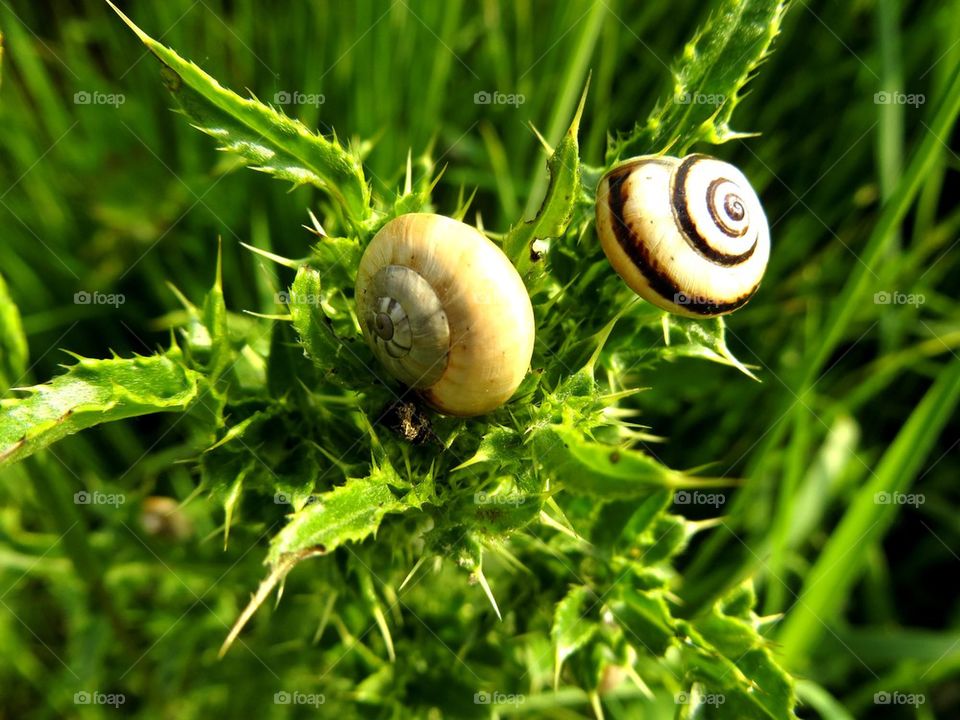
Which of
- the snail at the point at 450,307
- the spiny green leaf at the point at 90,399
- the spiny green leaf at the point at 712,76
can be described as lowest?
the spiny green leaf at the point at 90,399

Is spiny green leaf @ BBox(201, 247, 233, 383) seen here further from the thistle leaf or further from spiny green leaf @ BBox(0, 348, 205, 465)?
the thistle leaf

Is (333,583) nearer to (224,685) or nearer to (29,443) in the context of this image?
(29,443)

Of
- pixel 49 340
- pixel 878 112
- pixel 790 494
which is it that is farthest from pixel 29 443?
pixel 878 112

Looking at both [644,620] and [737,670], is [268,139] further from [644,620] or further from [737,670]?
[737,670]

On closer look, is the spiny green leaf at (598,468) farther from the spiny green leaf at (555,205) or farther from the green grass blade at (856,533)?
the green grass blade at (856,533)

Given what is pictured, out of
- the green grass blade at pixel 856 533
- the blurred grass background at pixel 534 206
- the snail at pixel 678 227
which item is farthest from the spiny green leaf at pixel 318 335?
the green grass blade at pixel 856 533

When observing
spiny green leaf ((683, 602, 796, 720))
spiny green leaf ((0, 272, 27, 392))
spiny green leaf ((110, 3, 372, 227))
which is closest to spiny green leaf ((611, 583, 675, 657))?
spiny green leaf ((683, 602, 796, 720))

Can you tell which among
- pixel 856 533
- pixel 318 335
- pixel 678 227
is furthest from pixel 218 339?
pixel 856 533
